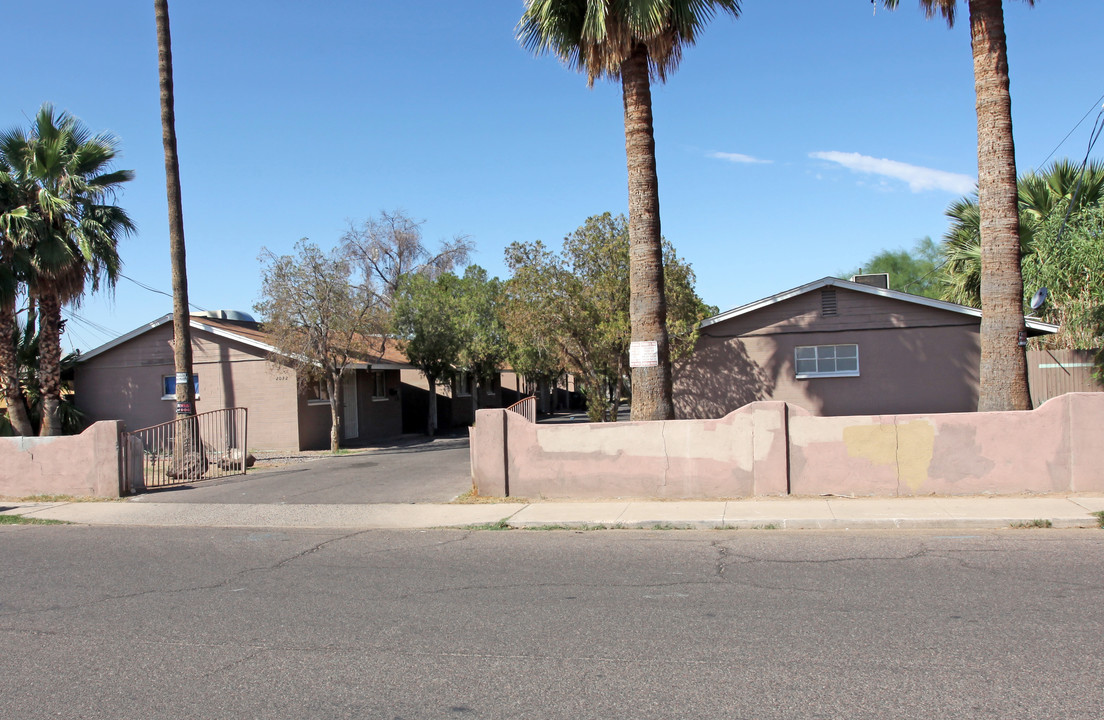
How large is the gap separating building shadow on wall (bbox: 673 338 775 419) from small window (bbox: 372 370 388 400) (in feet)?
40.6

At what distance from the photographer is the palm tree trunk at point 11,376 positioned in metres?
20.4

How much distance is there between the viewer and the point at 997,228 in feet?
41.1

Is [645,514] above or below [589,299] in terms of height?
below

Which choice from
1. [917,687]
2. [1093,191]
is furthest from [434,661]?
[1093,191]

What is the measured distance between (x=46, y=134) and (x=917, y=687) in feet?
73.9

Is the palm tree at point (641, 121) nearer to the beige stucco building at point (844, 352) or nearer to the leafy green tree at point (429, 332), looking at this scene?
the beige stucco building at point (844, 352)

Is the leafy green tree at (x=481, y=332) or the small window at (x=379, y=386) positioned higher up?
the leafy green tree at (x=481, y=332)

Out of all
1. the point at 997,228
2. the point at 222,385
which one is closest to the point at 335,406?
the point at 222,385

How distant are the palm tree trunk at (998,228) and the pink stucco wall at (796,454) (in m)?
1.16

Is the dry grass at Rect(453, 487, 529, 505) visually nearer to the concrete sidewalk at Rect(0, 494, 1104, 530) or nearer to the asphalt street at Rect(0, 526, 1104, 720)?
the concrete sidewalk at Rect(0, 494, 1104, 530)

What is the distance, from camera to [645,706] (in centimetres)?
469

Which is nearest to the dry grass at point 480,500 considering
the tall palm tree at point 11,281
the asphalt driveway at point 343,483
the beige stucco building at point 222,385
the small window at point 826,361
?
the asphalt driveway at point 343,483

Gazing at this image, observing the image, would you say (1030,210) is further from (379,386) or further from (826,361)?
(379,386)

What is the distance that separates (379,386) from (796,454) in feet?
62.3
